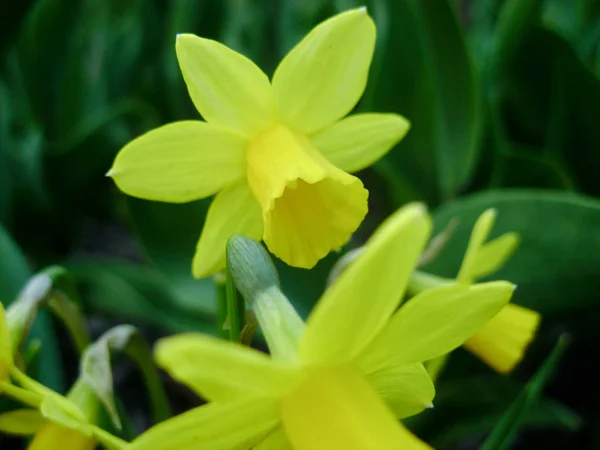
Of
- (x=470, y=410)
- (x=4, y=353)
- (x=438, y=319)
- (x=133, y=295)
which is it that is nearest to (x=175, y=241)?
(x=133, y=295)

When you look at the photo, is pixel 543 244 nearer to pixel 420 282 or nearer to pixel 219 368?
pixel 420 282

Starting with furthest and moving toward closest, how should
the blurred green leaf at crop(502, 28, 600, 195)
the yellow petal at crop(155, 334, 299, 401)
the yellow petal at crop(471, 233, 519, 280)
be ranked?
1. the blurred green leaf at crop(502, 28, 600, 195)
2. the yellow petal at crop(471, 233, 519, 280)
3. the yellow petal at crop(155, 334, 299, 401)

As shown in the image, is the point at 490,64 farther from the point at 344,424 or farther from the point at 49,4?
the point at 344,424

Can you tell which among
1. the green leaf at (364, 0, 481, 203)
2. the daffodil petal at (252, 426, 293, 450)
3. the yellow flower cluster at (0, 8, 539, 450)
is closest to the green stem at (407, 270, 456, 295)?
the yellow flower cluster at (0, 8, 539, 450)

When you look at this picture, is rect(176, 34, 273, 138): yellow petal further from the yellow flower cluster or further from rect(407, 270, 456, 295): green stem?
rect(407, 270, 456, 295): green stem

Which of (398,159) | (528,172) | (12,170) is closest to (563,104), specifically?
(528,172)
